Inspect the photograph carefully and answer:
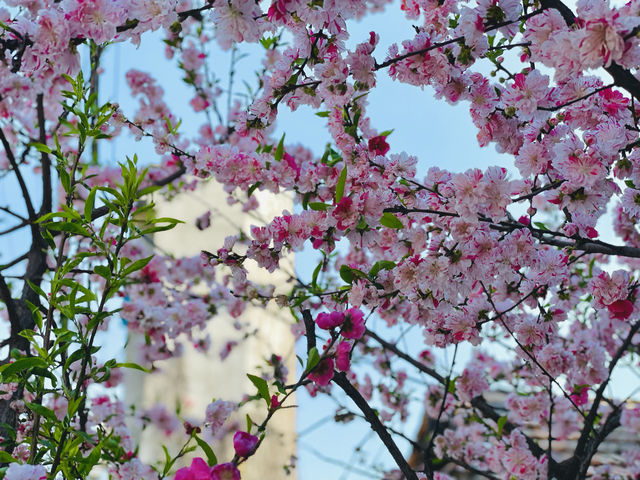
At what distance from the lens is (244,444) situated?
667 millimetres

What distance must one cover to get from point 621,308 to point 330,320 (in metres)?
1.02

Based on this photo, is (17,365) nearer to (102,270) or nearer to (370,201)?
(102,270)

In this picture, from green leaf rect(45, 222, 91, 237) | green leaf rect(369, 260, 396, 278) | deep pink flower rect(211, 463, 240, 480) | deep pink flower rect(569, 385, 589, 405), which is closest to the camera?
deep pink flower rect(211, 463, 240, 480)

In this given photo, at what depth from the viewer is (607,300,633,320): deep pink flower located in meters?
1.49

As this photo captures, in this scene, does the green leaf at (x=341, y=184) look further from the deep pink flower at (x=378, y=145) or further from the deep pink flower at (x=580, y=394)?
the deep pink flower at (x=580, y=394)

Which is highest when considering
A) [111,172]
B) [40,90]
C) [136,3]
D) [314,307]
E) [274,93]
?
[111,172]

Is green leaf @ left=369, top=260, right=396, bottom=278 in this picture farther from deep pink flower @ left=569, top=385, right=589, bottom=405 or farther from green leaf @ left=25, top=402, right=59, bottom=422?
deep pink flower @ left=569, top=385, right=589, bottom=405

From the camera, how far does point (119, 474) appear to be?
5.12ft

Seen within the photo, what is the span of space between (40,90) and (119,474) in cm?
147

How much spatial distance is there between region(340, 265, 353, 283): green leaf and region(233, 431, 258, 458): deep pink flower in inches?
25.3

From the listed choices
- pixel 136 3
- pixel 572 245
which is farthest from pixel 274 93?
pixel 572 245

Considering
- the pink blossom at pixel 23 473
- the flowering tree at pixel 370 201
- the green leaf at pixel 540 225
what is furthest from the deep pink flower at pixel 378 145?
the pink blossom at pixel 23 473

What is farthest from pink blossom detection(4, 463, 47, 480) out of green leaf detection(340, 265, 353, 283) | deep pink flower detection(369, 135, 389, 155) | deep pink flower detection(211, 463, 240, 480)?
deep pink flower detection(369, 135, 389, 155)

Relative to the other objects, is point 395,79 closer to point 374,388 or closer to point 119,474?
point 119,474
